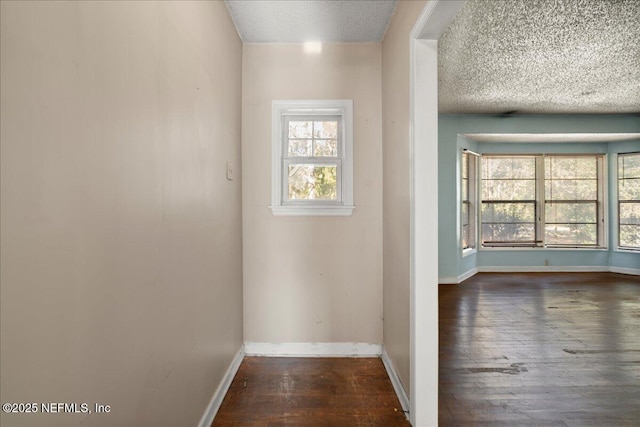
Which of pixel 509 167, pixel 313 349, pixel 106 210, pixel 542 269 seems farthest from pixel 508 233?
pixel 106 210

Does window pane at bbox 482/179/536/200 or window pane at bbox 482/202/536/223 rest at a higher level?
window pane at bbox 482/179/536/200

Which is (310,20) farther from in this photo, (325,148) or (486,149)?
(486,149)

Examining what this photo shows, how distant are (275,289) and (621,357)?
3063 mm

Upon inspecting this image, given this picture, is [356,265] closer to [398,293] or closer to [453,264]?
[398,293]

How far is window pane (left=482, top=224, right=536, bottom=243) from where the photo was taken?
255 inches

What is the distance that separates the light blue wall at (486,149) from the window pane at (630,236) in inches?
6.2

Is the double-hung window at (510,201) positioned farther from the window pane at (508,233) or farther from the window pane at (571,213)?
the window pane at (571,213)

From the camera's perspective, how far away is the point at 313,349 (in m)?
2.95

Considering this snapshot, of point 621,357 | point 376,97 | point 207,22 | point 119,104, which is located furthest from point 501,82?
point 119,104

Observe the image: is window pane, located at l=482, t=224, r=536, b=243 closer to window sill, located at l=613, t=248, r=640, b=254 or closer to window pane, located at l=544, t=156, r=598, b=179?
window pane, located at l=544, t=156, r=598, b=179

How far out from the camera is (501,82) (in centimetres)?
427

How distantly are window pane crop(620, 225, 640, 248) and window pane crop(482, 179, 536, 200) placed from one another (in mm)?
1763

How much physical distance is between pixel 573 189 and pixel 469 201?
2.23m

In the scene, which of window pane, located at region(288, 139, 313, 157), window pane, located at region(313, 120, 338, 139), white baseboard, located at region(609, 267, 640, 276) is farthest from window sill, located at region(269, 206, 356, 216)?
white baseboard, located at region(609, 267, 640, 276)
